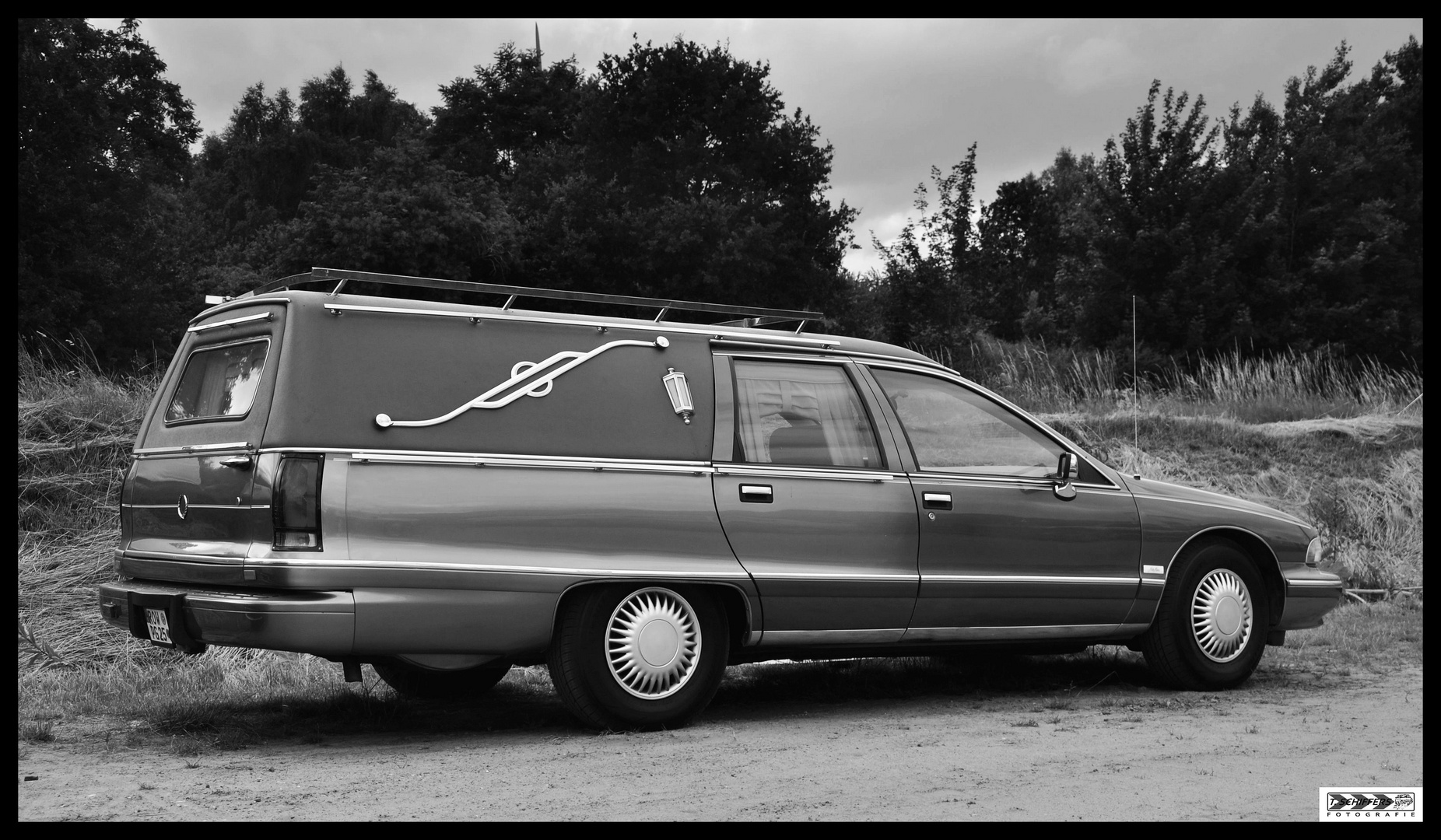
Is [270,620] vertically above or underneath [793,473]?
underneath

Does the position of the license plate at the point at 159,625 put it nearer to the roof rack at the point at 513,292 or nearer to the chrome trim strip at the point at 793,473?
the roof rack at the point at 513,292

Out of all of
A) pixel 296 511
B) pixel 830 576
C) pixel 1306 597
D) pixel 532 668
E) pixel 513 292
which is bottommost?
pixel 532 668

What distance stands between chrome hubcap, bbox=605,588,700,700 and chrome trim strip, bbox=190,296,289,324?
194cm

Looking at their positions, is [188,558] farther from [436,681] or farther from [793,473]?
[793,473]

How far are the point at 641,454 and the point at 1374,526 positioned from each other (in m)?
10.3

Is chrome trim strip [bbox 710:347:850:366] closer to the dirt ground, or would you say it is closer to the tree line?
the dirt ground

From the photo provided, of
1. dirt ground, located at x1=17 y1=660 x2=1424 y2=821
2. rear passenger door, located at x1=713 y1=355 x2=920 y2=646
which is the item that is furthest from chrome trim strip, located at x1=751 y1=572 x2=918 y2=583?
dirt ground, located at x1=17 y1=660 x2=1424 y2=821

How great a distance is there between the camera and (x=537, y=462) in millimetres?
5871

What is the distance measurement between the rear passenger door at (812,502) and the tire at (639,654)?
32cm

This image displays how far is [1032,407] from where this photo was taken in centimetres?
1775

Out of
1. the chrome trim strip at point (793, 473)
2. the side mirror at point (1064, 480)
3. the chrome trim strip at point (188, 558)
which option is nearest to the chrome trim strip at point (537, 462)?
the chrome trim strip at point (793, 473)

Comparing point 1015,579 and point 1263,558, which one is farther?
point 1263,558

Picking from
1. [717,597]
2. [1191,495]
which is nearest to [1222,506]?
[1191,495]

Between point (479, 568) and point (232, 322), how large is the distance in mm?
1601
